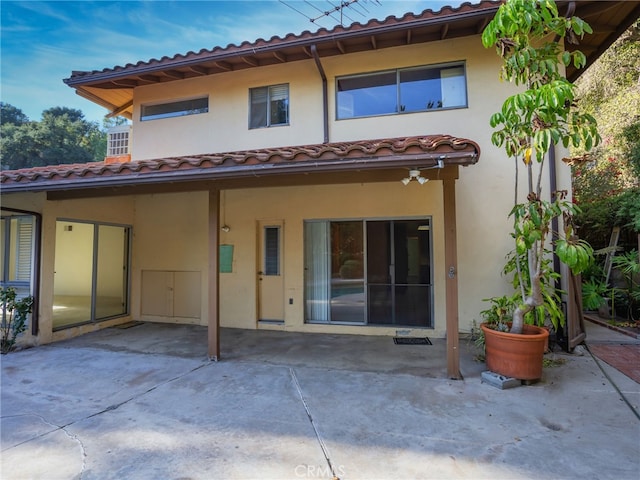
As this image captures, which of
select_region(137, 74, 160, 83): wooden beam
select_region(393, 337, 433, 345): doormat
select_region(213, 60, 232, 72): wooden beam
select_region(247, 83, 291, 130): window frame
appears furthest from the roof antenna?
select_region(393, 337, 433, 345): doormat

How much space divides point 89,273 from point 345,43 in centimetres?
685

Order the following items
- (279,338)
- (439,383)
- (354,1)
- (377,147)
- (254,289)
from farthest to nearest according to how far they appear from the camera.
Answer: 1. (354,1)
2. (254,289)
3. (279,338)
4. (439,383)
5. (377,147)

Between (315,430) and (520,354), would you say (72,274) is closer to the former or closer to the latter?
(315,430)

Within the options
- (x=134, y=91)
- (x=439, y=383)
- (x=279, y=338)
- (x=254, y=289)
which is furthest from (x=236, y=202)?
(x=439, y=383)

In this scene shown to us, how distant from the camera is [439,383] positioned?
4.05m

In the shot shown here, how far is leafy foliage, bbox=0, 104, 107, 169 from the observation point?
24.6m

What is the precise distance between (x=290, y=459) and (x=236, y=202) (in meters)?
5.43

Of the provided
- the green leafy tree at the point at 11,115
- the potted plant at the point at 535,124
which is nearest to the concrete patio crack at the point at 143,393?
the potted plant at the point at 535,124

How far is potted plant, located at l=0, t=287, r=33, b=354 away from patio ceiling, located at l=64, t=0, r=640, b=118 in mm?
4551

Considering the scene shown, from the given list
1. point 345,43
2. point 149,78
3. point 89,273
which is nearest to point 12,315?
point 89,273

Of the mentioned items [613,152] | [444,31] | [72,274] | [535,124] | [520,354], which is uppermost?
[444,31]

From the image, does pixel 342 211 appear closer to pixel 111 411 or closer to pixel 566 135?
pixel 566 135

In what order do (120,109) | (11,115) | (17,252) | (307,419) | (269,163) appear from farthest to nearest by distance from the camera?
(11,115) → (120,109) → (17,252) → (269,163) → (307,419)

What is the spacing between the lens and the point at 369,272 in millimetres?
6410
